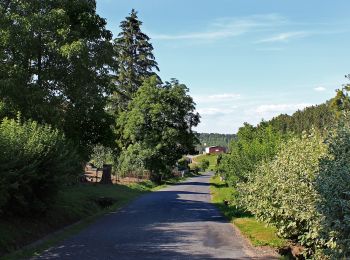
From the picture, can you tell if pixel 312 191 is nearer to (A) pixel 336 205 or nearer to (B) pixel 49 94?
(A) pixel 336 205

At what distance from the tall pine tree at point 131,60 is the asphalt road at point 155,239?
1548 inches

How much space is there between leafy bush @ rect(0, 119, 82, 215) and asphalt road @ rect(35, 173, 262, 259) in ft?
6.56

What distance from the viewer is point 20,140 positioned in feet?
48.3

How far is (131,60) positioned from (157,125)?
39.1ft

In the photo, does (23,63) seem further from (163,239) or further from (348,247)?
(348,247)

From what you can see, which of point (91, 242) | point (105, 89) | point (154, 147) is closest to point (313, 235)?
point (91, 242)

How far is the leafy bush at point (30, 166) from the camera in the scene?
13.5 meters

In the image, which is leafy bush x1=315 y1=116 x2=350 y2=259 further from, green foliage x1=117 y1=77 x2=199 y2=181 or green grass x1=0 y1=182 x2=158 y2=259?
green foliage x1=117 y1=77 x2=199 y2=181

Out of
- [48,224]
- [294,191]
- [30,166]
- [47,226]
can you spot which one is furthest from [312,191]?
[48,224]

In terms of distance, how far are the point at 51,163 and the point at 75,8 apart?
27.6 ft

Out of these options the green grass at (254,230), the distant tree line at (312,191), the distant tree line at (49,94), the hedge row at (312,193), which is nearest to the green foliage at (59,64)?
the distant tree line at (49,94)

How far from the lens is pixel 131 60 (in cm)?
6147

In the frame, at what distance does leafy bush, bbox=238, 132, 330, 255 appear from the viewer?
10.9 meters

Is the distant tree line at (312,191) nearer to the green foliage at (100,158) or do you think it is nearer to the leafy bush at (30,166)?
the leafy bush at (30,166)
